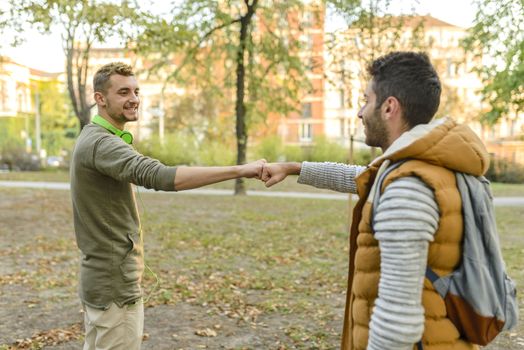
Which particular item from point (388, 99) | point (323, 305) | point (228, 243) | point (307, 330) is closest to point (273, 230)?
point (228, 243)

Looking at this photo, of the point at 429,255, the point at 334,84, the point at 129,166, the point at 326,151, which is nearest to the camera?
the point at 429,255

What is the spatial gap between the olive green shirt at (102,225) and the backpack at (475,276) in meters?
1.67

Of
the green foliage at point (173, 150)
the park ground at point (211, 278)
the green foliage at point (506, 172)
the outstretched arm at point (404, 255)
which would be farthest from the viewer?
the green foliage at point (173, 150)

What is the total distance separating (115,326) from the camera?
306cm

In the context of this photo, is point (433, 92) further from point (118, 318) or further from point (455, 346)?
point (118, 318)

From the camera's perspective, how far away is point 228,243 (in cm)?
1046

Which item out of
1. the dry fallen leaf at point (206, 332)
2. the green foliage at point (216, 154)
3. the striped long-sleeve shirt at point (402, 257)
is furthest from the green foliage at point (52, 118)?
the striped long-sleeve shirt at point (402, 257)

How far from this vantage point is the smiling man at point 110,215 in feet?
9.43

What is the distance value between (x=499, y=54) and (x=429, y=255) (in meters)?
14.1

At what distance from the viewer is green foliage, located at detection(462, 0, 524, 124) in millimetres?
13211

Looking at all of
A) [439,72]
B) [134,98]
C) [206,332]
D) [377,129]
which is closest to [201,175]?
[134,98]

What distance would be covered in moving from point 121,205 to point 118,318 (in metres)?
0.66

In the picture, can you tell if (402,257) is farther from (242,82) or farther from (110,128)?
(242,82)

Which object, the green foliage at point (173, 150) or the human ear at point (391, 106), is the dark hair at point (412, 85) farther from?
the green foliage at point (173, 150)
